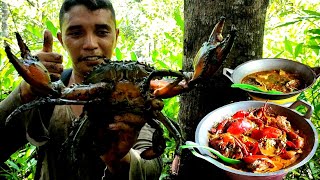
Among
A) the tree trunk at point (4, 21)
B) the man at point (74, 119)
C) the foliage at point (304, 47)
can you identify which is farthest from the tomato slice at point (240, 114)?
the tree trunk at point (4, 21)

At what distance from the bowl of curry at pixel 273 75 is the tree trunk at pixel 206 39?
4.2 inches

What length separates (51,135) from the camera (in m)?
1.97

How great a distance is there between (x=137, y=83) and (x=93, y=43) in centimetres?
64

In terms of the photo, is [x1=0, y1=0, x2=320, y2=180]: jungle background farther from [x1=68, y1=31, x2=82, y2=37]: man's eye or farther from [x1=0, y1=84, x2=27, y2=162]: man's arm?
[x1=0, y1=84, x2=27, y2=162]: man's arm

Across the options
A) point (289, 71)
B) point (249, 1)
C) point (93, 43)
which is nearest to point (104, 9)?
point (93, 43)

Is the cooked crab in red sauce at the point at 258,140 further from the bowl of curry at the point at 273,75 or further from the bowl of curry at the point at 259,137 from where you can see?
the bowl of curry at the point at 273,75

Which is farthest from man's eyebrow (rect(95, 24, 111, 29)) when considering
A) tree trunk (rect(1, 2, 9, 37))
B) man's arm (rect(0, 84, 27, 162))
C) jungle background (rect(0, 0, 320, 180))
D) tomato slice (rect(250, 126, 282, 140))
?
tree trunk (rect(1, 2, 9, 37))

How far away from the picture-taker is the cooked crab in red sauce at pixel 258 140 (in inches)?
69.7

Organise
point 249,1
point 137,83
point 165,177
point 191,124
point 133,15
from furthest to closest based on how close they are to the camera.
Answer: point 133,15 < point 165,177 < point 191,124 < point 249,1 < point 137,83

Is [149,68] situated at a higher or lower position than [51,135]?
higher

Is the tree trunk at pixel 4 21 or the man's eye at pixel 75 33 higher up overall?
the man's eye at pixel 75 33

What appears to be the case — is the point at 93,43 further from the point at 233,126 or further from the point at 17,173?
the point at 17,173

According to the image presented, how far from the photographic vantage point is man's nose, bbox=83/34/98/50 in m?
1.95

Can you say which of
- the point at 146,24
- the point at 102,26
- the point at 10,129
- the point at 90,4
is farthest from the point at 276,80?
the point at 146,24
